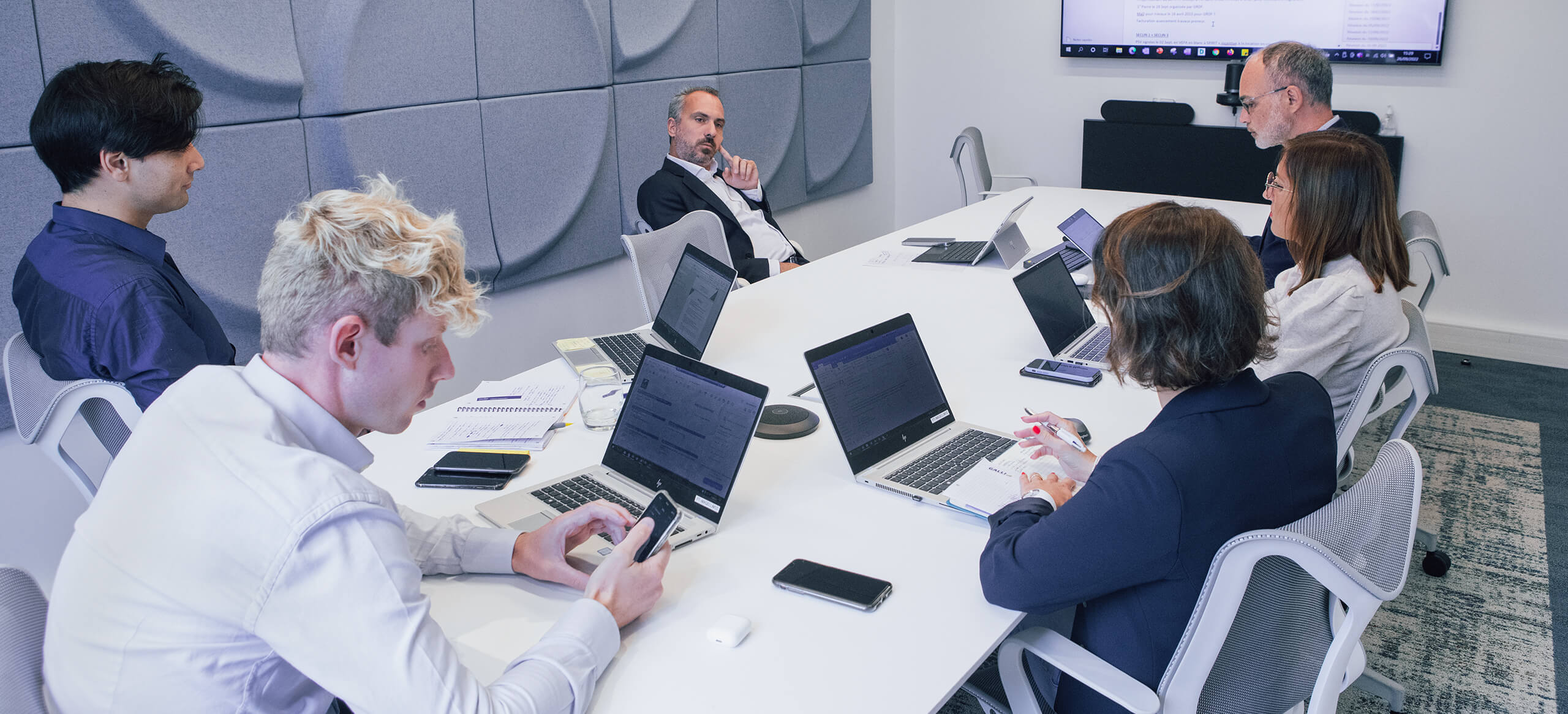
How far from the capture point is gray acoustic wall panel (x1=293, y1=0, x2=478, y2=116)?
10.9 feet

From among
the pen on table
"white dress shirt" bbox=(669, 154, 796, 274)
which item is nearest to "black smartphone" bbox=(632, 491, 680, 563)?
the pen on table

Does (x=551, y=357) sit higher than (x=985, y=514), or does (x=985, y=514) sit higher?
(x=985, y=514)

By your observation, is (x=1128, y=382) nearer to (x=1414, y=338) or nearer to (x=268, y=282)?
(x=1414, y=338)

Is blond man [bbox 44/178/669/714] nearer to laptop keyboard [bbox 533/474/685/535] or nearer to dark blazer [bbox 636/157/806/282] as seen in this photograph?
laptop keyboard [bbox 533/474/685/535]

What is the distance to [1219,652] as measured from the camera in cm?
137

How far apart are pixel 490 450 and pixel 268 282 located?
91 centimetres

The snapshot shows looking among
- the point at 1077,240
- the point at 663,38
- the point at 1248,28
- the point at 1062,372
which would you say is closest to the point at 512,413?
Answer: the point at 1062,372

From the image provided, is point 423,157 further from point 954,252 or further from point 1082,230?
point 1082,230

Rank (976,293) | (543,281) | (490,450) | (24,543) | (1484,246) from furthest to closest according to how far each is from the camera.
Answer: (1484,246) < (543,281) < (976,293) < (24,543) < (490,450)

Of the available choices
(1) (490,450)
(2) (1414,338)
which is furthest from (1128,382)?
(1) (490,450)

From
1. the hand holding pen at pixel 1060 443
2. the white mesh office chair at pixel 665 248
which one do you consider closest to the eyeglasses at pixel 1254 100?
the white mesh office chair at pixel 665 248

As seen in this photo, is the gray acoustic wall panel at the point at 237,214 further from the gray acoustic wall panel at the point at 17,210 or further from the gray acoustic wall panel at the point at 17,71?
the gray acoustic wall panel at the point at 17,71

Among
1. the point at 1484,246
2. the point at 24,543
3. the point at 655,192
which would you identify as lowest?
the point at 24,543

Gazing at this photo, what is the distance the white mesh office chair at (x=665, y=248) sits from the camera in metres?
3.20
